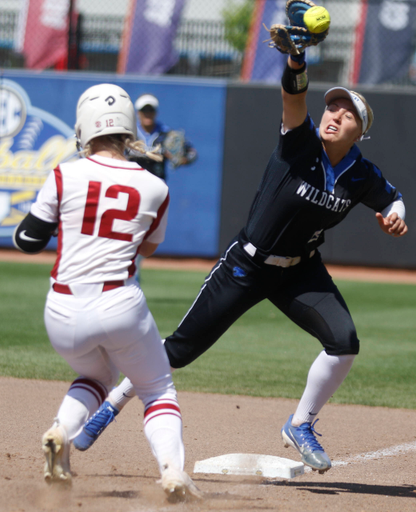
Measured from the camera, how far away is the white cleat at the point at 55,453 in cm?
298

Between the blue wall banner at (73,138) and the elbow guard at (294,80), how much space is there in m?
10.8

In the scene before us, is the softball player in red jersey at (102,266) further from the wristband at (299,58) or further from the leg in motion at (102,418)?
the wristband at (299,58)

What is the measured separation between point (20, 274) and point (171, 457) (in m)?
10.0

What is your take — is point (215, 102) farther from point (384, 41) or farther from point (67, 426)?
point (67, 426)

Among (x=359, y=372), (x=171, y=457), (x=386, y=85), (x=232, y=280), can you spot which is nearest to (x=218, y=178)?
(x=386, y=85)

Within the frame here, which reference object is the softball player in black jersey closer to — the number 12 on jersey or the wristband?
the wristband

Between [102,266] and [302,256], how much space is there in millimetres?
1424

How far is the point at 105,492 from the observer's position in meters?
3.46

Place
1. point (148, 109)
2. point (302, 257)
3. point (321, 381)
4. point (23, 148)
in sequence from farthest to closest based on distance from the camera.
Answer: point (23, 148) → point (148, 109) → point (302, 257) → point (321, 381)

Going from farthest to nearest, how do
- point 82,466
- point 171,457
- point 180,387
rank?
point 180,387, point 82,466, point 171,457

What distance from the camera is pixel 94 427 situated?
3779 millimetres

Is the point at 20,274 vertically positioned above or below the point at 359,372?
below

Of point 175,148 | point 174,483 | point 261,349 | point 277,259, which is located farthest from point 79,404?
point 175,148

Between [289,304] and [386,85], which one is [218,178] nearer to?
[386,85]
